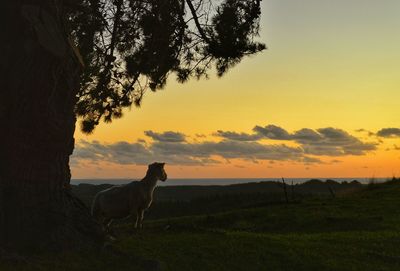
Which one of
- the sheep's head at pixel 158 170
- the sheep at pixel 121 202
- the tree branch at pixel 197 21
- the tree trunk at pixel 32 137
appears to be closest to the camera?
the tree trunk at pixel 32 137

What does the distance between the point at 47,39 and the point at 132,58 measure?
20.2 ft

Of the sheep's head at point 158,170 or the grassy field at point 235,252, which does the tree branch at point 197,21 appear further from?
the grassy field at point 235,252

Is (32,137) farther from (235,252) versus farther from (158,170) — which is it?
(158,170)

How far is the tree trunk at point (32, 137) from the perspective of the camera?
883 cm

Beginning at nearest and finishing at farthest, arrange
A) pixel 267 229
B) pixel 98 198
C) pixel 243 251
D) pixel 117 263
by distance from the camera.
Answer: pixel 117 263, pixel 243 251, pixel 98 198, pixel 267 229

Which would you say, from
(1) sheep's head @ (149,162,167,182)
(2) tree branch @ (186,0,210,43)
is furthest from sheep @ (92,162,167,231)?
(2) tree branch @ (186,0,210,43)

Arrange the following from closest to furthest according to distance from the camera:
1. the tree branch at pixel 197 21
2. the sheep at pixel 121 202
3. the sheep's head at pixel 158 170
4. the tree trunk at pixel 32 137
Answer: the tree trunk at pixel 32 137
the sheep at pixel 121 202
the tree branch at pixel 197 21
the sheep's head at pixel 158 170

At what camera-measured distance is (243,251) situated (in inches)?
399

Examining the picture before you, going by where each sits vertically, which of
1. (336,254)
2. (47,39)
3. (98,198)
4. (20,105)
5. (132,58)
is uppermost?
(132,58)

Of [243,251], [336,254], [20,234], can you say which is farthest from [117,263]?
[336,254]

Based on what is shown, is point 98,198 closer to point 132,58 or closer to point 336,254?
point 132,58

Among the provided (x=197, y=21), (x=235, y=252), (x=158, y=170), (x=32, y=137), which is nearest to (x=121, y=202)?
(x=158, y=170)

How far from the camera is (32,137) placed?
902 centimetres

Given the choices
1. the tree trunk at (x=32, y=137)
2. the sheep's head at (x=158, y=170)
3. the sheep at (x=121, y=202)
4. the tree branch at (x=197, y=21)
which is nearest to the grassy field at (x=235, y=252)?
the tree trunk at (x=32, y=137)
